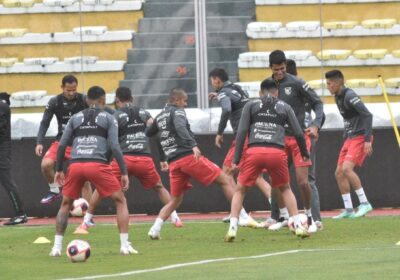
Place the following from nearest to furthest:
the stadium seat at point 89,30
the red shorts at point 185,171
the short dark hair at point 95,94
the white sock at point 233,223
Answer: the short dark hair at point 95,94, the white sock at point 233,223, the red shorts at point 185,171, the stadium seat at point 89,30

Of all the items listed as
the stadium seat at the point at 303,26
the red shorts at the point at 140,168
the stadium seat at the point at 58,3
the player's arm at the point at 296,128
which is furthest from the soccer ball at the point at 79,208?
the player's arm at the point at 296,128

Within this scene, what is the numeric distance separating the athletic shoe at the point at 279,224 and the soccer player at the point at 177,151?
1093mm

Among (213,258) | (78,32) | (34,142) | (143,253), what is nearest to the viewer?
(213,258)

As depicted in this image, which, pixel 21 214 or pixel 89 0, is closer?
pixel 21 214

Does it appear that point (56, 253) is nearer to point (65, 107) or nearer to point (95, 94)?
point (95, 94)

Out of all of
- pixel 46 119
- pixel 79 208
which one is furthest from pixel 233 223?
pixel 79 208

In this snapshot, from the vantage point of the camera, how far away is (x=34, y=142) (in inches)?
923

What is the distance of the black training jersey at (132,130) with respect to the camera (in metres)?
19.5

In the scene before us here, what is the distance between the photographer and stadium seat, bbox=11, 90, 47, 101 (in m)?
24.7

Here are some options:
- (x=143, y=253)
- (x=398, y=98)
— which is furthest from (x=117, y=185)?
(x=398, y=98)

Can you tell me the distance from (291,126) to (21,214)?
634cm

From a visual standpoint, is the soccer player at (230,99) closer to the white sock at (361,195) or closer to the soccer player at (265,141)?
the white sock at (361,195)

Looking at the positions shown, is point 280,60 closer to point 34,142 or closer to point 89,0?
point 34,142

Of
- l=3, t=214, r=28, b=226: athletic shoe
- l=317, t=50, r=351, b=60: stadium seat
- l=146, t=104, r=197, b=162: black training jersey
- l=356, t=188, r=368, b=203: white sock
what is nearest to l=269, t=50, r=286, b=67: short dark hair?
l=146, t=104, r=197, b=162: black training jersey
